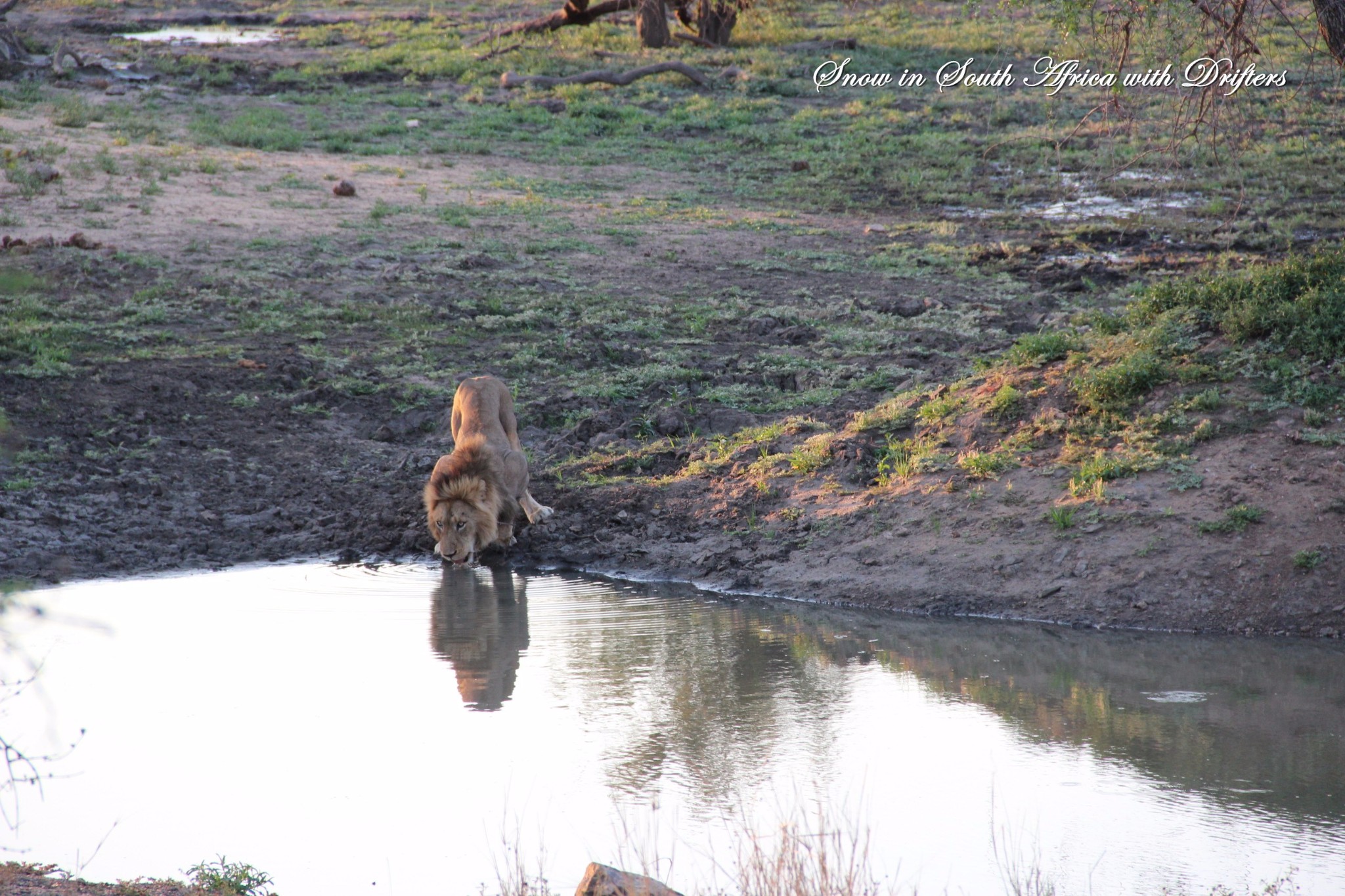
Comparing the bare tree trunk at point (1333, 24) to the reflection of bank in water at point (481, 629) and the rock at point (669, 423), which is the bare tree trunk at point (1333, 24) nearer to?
the rock at point (669, 423)

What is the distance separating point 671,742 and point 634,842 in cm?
123

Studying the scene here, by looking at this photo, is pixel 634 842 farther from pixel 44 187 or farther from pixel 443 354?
pixel 44 187

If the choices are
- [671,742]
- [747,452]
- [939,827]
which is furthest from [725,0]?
[939,827]

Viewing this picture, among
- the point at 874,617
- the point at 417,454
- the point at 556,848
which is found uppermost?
the point at 417,454

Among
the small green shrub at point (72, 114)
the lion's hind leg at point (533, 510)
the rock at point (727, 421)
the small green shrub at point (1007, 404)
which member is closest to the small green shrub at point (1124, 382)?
the small green shrub at point (1007, 404)

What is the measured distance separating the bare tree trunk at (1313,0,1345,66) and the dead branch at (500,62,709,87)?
61.3 ft

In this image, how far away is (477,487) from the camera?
30.7ft

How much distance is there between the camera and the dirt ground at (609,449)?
8.56m

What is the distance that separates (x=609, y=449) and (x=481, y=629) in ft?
10.3

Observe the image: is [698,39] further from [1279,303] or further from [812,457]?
[1279,303]

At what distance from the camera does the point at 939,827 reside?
541cm

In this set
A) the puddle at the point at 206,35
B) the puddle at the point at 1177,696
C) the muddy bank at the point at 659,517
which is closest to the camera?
the puddle at the point at 1177,696

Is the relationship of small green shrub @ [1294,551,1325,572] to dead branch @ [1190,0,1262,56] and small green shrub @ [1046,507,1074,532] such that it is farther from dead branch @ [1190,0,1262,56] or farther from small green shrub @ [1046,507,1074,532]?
dead branch @ [1190,0,1262,56]

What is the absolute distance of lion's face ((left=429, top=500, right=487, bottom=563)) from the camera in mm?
9383
